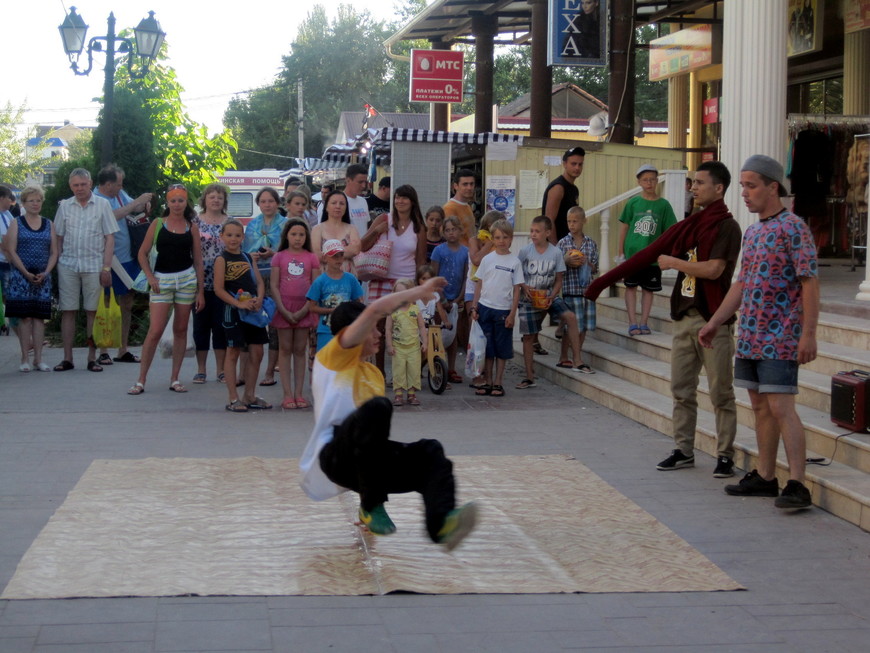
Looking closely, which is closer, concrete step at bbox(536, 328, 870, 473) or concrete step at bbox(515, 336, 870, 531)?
concrete step at bbox(515, 336, 870, 531)

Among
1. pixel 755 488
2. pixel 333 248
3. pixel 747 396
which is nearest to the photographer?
pixel 755 488

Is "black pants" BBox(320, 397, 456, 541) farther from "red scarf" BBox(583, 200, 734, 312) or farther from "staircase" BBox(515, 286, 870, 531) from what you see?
"staircase" BBox(515, 286, 870, 531)

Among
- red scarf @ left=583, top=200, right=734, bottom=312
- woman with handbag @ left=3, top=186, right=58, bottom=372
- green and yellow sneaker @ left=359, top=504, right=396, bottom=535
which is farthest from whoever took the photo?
woman with handbag @ left=3, top=186, right=58, bottom=372

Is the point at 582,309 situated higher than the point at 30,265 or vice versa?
the point at 30,265

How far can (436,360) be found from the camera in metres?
10.9

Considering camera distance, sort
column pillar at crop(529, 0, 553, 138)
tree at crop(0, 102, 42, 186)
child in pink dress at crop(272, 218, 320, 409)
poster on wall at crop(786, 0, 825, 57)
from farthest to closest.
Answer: tree at crop(0, 102, 42, 186), column pillar at crop(529, 0, 553, 138), poster on wall at crop(786, 0, 825, 57), child in pink dress at crop(272, 218, 320, 409)

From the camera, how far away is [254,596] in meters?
4.86

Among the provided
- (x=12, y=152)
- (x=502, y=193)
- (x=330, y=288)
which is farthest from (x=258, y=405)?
(x=12, y=152)

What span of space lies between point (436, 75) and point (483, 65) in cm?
115

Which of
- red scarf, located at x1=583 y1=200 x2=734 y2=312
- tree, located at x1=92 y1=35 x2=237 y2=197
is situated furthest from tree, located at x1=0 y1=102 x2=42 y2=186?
red scarf, located at x1=583 y1=200 x2=734 y2=312

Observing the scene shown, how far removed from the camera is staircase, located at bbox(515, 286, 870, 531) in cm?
654

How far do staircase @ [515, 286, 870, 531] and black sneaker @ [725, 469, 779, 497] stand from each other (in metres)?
0.20

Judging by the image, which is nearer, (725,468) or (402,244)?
(725,468)

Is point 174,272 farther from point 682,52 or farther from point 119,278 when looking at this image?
point 682,52
